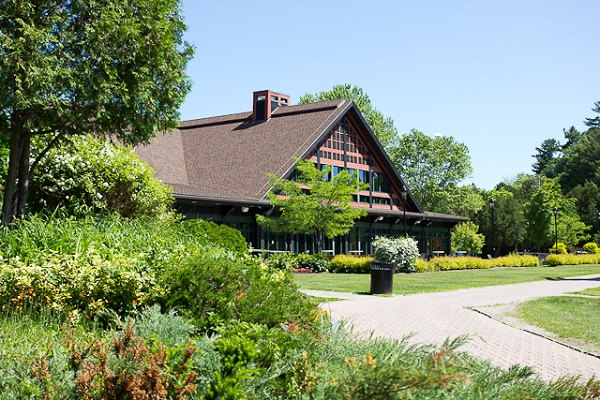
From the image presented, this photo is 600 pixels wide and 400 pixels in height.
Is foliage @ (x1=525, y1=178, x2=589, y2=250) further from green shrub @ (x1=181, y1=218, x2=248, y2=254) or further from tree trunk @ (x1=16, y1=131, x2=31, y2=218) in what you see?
tree trunk @ (x1=16, y1=131, x2=31, y2=218)

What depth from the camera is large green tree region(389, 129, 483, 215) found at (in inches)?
2463

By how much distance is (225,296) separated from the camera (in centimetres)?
610

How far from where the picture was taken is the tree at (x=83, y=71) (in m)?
9.48

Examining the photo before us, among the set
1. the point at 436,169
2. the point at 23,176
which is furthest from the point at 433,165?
the point at 23,176

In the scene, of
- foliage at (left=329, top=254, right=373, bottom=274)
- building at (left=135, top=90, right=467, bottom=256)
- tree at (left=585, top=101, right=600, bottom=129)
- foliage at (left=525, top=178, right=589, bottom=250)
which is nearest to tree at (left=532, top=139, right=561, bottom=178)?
tree at (left=585, top=101, right=600, bottom=129)

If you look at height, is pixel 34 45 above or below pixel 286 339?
above

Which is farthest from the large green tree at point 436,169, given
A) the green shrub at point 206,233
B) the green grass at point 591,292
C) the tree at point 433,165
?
the green shrub at point 206,233

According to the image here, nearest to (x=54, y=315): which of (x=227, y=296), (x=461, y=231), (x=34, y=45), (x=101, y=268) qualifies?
(x=101, y=268)

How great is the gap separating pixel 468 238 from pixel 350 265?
30494 millimetres

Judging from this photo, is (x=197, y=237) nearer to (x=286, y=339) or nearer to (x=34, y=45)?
(x=34, y=45)

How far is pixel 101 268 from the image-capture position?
7184 millimetres

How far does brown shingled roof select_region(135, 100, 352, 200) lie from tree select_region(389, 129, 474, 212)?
928 inches

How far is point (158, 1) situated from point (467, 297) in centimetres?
1120

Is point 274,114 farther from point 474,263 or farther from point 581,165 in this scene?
point 581,165
